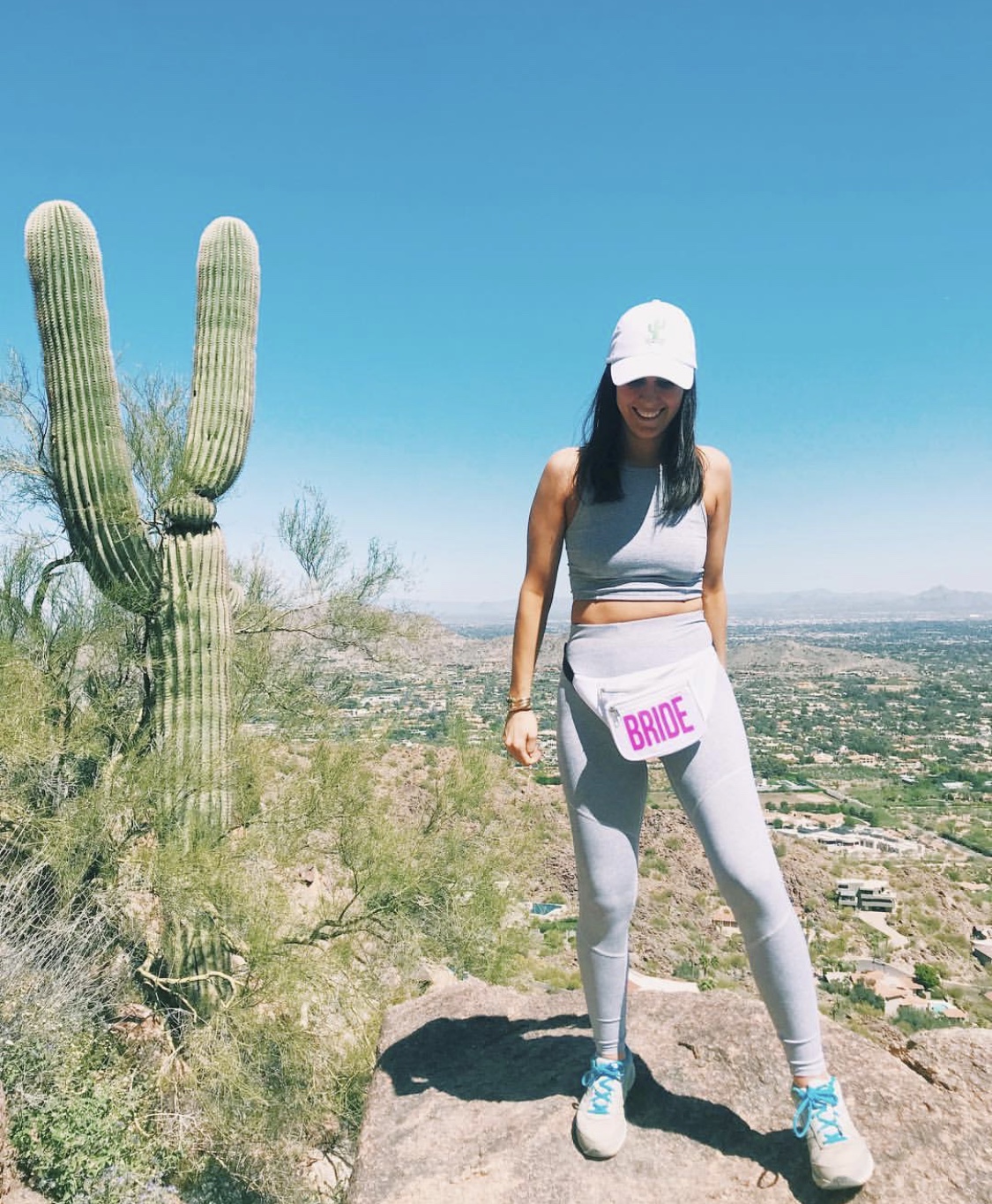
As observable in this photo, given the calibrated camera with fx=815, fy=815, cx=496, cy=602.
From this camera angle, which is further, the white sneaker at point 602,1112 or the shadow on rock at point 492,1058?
the shadow on rock at point 492,1058

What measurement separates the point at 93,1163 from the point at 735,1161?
4562 mm

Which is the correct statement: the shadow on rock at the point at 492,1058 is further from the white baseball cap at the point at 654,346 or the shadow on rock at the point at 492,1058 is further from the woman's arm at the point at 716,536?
the white baseball cap at the point at 654,346

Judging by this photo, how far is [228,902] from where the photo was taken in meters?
5.90

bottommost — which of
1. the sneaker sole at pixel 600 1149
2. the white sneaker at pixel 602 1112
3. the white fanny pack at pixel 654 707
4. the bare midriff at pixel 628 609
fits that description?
the sneaker sole at pixel 600 1149

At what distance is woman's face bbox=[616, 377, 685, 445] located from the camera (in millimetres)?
2012

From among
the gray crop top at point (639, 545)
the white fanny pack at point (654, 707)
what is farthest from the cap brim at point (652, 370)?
the white fanny pack at point (654, 707)

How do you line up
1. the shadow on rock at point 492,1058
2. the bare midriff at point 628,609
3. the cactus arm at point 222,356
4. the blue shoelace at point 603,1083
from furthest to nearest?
the cactus arm at point 222,356 < the shadow on rock at point 492,1058 < the blue shoelace at point 603,1083 < the bare midriff at point 628,609

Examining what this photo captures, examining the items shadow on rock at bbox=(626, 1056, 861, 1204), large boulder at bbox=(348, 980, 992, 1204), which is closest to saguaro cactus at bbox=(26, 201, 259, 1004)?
large boulder at bbox=(348, 980, 992, 1204)

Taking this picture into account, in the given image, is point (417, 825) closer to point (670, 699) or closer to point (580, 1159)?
point (580, 1159)

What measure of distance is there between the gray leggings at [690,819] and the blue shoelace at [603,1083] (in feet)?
0.19

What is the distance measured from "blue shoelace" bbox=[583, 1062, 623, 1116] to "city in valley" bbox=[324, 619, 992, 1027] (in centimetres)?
147

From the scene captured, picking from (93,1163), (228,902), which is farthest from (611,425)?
(93,1163)

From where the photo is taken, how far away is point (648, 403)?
202cm

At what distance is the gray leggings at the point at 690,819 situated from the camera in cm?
198
